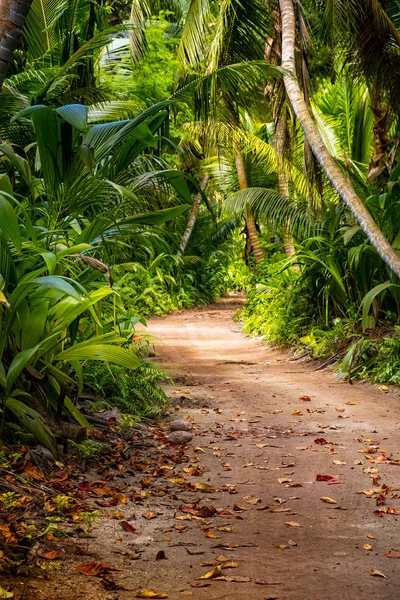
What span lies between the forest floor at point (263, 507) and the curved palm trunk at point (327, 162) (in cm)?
149

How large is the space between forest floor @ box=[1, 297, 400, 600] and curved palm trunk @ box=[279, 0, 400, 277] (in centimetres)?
149

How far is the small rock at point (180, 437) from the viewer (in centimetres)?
554

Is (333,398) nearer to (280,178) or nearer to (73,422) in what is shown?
(73,422)

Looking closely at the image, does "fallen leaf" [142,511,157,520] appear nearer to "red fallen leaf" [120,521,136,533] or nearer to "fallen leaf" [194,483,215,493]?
"red fallen leaf" [120,521,136,533]

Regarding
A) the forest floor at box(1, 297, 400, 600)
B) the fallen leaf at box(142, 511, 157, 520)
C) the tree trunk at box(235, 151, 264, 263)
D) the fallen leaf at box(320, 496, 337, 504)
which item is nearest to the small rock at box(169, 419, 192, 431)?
the forest floor at box(1, 297, 400, 600)

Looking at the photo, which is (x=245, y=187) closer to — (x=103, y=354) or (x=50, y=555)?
(x=103, y=354)

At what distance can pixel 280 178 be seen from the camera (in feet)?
54.0

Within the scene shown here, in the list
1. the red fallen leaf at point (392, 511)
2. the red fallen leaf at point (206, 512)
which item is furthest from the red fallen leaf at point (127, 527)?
the red fallen leaf at point (392, 511)

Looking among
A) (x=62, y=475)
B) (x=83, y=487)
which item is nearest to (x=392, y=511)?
(x=83, y=487)

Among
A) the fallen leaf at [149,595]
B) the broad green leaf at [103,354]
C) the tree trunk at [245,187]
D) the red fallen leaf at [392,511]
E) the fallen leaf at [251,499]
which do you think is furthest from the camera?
the tree trunk at [245,187]

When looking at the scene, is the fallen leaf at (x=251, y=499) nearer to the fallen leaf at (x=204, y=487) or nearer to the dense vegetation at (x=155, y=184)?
the fallen leaf at (x=204, y=487)

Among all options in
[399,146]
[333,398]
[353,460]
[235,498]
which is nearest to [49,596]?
[235,498]

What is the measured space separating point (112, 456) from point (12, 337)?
102 cm

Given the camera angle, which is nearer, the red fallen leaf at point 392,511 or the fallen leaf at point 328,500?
the red fallen leaf at point 392,511
